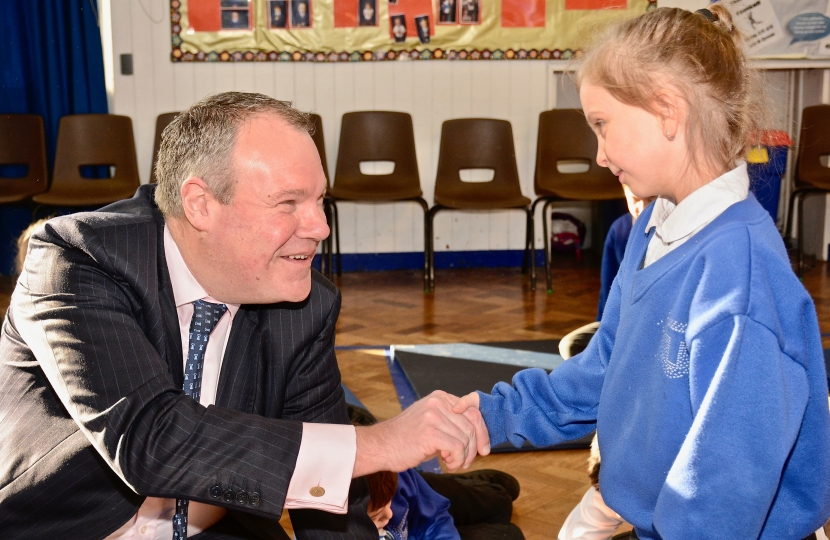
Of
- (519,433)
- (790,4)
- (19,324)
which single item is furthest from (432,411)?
(790,4)

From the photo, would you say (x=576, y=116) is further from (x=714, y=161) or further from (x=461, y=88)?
(x=714, y=161)

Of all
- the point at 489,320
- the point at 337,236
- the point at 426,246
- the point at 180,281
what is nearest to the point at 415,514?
the point at 180,281

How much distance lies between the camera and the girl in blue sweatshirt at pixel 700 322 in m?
1.19

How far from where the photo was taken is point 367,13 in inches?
243

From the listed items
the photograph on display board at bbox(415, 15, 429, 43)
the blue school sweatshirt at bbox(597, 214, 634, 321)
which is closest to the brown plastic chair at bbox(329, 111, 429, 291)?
the photograph on display board at bbox(415, 15, 429, 43)

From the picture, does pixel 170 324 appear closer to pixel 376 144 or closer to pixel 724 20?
pixel 724 20

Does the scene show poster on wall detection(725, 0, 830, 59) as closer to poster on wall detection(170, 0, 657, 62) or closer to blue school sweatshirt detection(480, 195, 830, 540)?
poster on wall detection(170, 0, 657, 62)

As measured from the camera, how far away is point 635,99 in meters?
1.39

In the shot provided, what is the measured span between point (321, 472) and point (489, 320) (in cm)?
345

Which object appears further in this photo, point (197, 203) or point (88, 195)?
point (88, 195)

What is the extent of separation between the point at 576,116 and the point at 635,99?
15.8ft

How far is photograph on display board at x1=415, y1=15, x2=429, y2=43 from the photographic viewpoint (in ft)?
20.4

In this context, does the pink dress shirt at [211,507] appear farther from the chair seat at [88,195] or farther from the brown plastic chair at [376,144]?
the brown plastic chair at [376,144]

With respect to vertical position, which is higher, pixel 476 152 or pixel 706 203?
pixel 706 203
